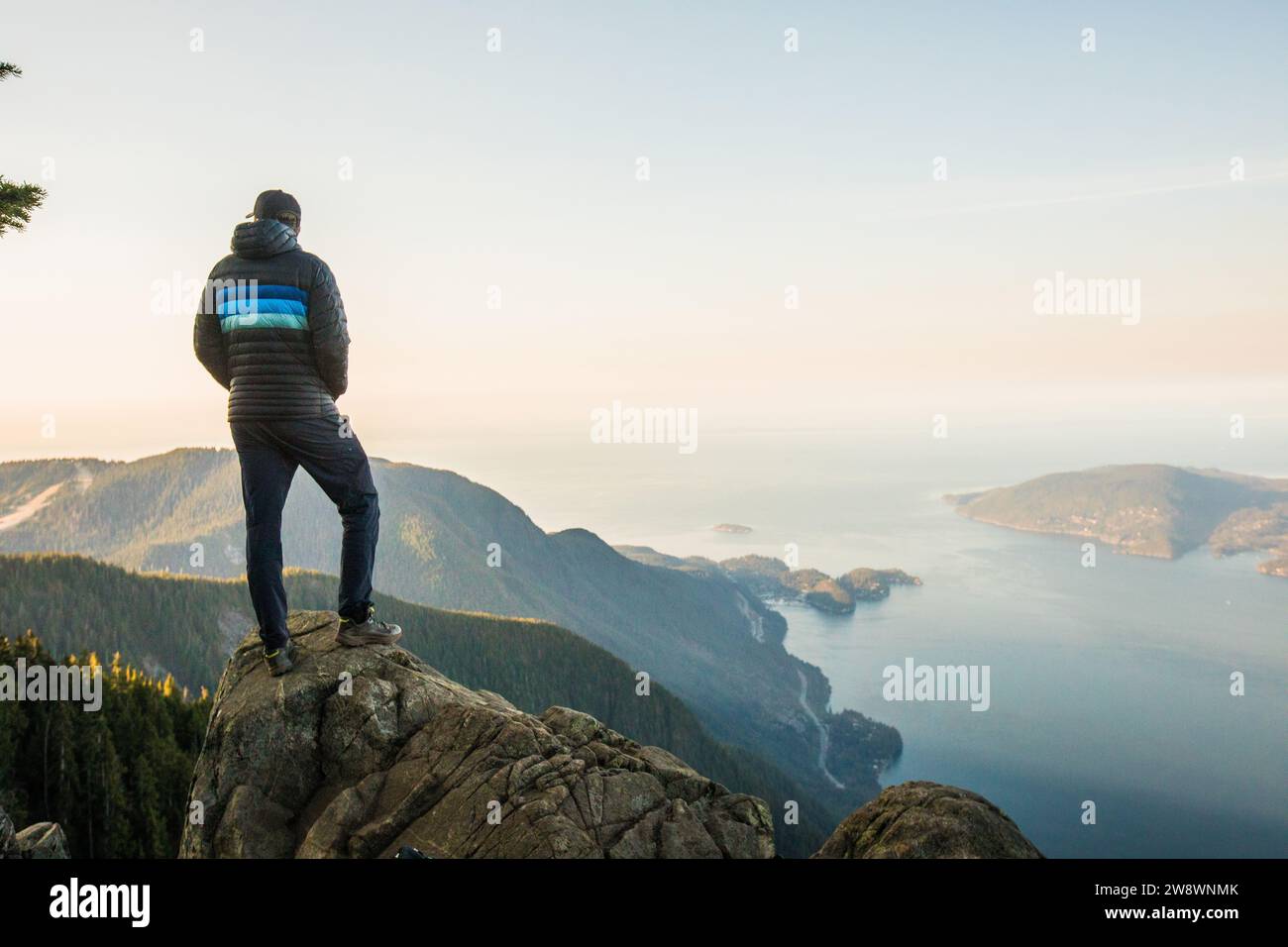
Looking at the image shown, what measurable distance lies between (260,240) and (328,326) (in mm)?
1072

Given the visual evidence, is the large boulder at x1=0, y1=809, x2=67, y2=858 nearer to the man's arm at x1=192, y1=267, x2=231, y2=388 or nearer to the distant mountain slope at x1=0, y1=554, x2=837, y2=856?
the man's arm at x1=192, y1=267, x2=231, y2=388

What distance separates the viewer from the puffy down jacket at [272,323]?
794cm

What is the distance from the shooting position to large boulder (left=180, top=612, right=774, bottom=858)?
7.24 meters

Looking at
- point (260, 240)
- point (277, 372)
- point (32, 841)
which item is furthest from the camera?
point (32, 841)

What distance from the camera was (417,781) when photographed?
26.2 ft

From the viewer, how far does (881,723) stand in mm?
Answer: 175375

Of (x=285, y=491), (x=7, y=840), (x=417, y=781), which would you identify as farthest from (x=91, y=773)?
(x=417, y=781)

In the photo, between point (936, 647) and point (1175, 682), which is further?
point (936, 647)

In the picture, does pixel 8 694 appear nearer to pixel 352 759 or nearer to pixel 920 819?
pixel 352 759

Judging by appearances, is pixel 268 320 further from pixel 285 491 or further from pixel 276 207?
pixel 285 491

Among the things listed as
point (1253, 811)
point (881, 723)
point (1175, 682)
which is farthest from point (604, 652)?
point (1175, 682)

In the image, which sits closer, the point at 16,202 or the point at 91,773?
the point at 16,202
